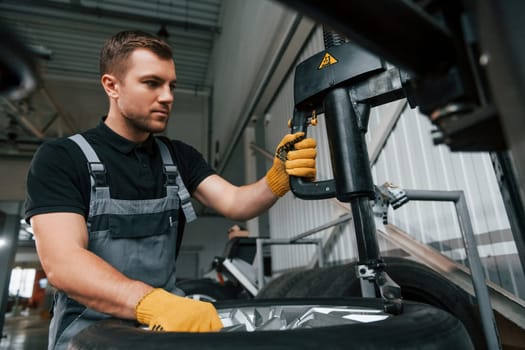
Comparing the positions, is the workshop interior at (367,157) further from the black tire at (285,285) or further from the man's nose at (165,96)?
the man's nose at (165,96)

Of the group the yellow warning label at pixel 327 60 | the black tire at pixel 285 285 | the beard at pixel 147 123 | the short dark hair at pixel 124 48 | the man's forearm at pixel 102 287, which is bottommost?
the black tire at pixel 285 285

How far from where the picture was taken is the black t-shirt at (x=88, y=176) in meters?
0.89

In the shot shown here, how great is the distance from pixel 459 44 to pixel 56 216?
94cm

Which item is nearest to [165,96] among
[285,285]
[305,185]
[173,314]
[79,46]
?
[305,185]

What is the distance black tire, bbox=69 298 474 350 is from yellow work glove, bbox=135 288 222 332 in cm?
18

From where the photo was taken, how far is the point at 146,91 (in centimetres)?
109

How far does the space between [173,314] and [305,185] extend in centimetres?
41

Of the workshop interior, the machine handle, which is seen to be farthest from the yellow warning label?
the machine handle

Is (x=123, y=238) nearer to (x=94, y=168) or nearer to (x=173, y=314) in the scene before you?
(x=94, y=168)

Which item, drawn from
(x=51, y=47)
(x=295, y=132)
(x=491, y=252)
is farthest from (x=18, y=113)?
(x=491, y=252)

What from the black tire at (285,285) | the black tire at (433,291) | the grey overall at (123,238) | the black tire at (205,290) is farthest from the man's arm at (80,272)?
the black tire at (205,290)

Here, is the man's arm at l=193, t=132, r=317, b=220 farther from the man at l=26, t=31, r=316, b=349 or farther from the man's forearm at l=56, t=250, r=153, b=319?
the man's forearm at l=56, t=250, r=153, b=319

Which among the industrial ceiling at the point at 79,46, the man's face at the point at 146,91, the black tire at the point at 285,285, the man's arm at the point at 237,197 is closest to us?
the man's face at the point at 146,91

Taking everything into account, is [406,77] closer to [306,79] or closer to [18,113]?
[306,79]
